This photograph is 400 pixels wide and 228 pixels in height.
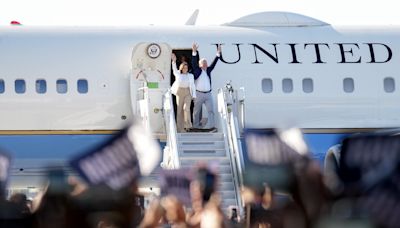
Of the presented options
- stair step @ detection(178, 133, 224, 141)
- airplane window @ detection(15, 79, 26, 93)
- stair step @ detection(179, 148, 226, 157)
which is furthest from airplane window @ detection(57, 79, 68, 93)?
stair step @ detection(179, 148, 226, 157)

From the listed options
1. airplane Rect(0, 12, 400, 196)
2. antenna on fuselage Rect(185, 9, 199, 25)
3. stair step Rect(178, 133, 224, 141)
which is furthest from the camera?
antenna on fuselage Rect(185, 9, 199, 25)

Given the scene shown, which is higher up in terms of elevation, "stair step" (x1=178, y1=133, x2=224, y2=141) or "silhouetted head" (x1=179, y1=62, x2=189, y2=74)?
"silhouetted head" (x1=179, y1=62, x2=189, y2=74)

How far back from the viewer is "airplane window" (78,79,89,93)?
22.8m

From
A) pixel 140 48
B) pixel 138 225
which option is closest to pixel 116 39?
pixel 140 48

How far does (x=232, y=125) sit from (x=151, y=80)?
7.17 feet

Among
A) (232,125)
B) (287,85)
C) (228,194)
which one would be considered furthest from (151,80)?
(228,194)

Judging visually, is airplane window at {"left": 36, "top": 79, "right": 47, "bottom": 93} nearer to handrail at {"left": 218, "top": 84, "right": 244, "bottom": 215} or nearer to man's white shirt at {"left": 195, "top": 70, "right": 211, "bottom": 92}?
man's white shirt at {"left": 195, "top": 70, "right": 211, "bottom": 92}

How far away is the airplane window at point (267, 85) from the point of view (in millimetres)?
23297

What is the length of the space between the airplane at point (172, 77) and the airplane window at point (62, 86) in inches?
0.9

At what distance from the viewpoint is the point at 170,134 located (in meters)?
21.3

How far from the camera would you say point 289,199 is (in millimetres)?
8289

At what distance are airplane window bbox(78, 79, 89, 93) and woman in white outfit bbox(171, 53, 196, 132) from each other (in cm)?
179

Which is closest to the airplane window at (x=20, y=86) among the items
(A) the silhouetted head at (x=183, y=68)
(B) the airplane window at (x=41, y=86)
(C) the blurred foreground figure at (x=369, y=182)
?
(B) the airplane window at (x=41, y=86)

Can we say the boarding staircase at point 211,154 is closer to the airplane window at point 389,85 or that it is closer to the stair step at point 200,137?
the stair step at point 200,137
